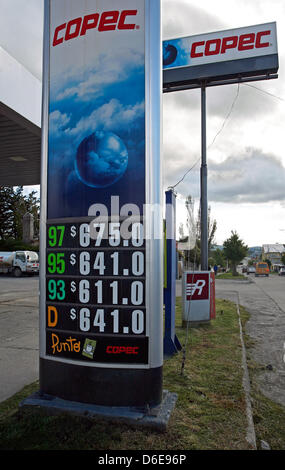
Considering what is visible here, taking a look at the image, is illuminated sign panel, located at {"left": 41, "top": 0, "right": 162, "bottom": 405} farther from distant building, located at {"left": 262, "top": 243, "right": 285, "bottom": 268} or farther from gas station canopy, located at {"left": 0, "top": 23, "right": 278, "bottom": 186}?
distant building, located at {"left": 262, "top": 243, "right": 285, "bottom": 268}

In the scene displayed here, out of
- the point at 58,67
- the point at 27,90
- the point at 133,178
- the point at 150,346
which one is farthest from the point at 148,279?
the point at 27,90

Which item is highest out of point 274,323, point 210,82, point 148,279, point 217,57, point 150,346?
point 217,57

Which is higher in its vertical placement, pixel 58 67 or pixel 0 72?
pixel 0 72

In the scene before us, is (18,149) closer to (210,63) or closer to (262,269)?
(210,63)

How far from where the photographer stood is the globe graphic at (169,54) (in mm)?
13956

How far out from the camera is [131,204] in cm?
379

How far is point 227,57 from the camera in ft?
43.6

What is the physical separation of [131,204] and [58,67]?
1879 mm

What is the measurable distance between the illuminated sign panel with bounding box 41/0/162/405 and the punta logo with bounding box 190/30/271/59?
428 inches

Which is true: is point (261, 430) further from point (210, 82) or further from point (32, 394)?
point (210, 82)

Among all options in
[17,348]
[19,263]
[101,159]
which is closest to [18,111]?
[17,348]

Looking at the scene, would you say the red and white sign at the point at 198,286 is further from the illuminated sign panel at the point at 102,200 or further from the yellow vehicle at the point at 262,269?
the yellow vehicle at the point at 262,269

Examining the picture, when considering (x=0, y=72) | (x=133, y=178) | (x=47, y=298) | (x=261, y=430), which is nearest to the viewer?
(x=261, y=430)

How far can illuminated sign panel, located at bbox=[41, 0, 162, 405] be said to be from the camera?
3.75 meters
